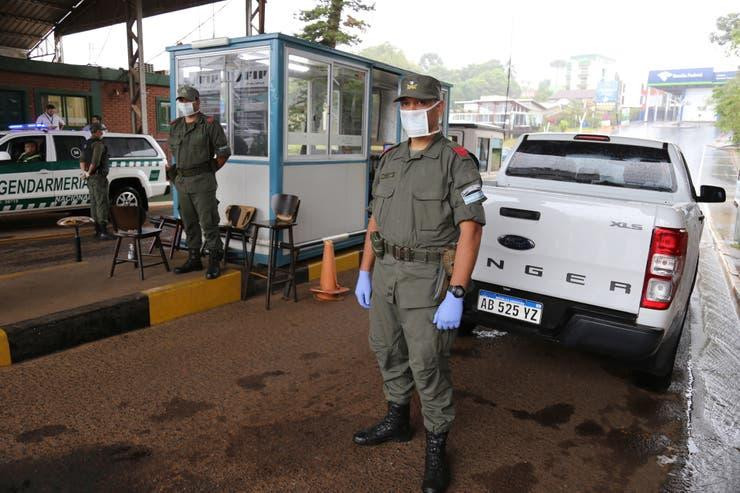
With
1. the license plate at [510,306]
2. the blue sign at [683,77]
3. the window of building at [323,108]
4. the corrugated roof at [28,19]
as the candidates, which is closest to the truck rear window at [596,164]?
the license plate at [510,306]

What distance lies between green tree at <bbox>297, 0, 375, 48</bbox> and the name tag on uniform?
2266 centimetres

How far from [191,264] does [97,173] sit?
128 inches

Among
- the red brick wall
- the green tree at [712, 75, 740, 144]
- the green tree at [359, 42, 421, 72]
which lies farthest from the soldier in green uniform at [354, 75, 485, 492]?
the green tree at [359, 42, 421, 72]

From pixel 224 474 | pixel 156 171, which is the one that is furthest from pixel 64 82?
pixel 224 474

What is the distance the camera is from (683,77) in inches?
3123

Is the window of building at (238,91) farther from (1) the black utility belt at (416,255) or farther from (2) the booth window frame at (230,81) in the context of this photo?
(1) the black utility belt at (416,255)

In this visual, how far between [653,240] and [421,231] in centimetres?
145

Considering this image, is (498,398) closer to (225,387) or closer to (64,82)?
(225,387)

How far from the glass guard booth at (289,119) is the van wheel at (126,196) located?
343 centimetres

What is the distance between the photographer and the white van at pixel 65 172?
8.52 meters

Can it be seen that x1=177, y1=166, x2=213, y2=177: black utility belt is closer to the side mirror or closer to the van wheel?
the van wheel

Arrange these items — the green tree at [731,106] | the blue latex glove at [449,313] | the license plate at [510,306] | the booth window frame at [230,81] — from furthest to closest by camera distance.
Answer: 1. the green tree at [731,106]
2. the booth window frame at [230,81]
3. the license plate at [510,306]
4. the blue latex glove at [449,313]

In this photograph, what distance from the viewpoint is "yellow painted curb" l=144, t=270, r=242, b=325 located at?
4.99m

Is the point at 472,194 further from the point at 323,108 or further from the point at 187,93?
the point at 323,108
